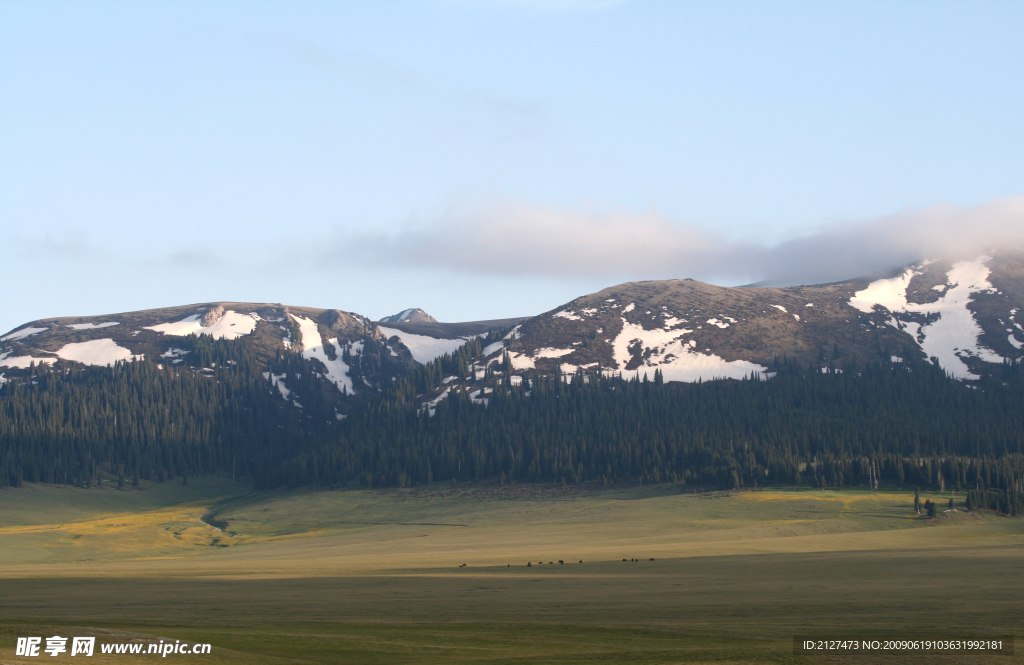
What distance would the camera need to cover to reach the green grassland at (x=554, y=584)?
44.0 metres

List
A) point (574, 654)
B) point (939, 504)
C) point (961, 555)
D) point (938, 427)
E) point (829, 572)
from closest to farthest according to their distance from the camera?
point (574, 654) → point (829, 572) → point (961, 555) → point (939, 504) → point (938, 427)

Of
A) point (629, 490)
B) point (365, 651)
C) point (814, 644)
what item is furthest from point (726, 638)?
point (629, 490)

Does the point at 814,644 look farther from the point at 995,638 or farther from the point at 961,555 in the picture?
the point at 961,555

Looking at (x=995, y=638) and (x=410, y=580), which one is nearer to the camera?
(x=995, y=638)

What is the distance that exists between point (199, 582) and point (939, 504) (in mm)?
106978

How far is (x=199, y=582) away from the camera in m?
73.2

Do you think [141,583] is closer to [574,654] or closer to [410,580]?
[410,580]

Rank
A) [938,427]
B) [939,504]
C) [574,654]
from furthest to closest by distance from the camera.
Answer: [938,427] < [939,504] < [574,654]

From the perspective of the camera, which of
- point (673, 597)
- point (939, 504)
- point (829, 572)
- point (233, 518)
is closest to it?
point (673, 597)

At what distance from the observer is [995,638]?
41625mm

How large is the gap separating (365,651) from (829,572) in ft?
131

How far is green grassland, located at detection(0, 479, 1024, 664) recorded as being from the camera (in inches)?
1734

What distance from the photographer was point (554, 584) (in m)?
66.5

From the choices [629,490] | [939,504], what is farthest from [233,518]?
[939,504]
